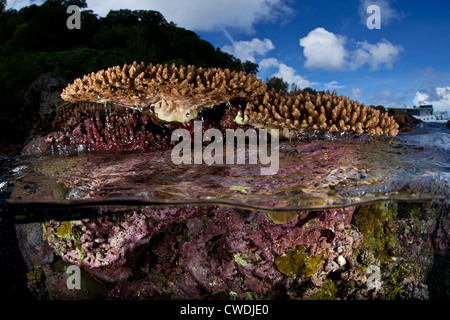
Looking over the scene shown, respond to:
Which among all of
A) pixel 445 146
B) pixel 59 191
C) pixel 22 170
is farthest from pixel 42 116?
pixel 445 146

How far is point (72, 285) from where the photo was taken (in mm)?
4285

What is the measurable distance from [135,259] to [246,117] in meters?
2.86

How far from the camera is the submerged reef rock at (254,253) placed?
3686 mm

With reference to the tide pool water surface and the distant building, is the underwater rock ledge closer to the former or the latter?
the tide pool water surface

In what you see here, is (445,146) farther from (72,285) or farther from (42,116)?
(42,116)

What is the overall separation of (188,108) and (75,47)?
1625cm

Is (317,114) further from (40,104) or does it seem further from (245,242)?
(40,104)

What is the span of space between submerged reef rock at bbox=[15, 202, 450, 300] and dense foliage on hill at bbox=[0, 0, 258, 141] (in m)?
7.02

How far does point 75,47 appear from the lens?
56.7ft

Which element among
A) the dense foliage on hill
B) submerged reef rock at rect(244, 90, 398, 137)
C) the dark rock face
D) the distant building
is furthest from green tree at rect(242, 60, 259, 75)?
submerged reef rock at rect(244, 90, 398, 137)

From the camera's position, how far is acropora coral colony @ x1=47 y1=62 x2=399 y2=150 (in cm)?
441

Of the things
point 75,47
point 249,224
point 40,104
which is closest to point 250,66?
point 75,47
